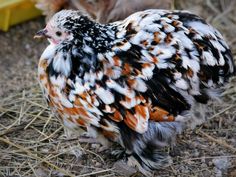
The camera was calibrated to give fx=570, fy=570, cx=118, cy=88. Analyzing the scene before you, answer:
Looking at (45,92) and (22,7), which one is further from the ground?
(45,92)

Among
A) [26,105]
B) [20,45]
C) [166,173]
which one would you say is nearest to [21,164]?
[26,105]

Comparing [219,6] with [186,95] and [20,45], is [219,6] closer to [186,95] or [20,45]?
[20,45]

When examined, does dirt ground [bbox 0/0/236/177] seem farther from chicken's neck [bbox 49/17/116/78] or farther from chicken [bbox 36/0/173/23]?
chicken's neck [bbox 49/17/116/78]

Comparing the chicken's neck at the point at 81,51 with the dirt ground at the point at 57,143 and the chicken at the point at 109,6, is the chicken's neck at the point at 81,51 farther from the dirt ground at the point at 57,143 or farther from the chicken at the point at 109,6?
the chicken at the point at 109,6

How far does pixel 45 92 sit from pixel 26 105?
748 millimetres

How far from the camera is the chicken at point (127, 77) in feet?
7.95

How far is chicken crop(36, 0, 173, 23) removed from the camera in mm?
3268

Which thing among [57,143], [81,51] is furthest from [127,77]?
[57,143]

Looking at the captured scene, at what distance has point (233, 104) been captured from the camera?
3.23 m

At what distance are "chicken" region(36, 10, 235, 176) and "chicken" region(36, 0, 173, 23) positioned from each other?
684 millimetres

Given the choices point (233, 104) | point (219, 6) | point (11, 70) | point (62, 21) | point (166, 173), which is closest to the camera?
point (62, 21)

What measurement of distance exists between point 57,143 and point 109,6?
0.86 m

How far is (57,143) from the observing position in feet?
9.85

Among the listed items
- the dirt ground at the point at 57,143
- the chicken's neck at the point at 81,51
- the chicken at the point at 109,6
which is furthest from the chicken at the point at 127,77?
the chicken at the point at 109,6
